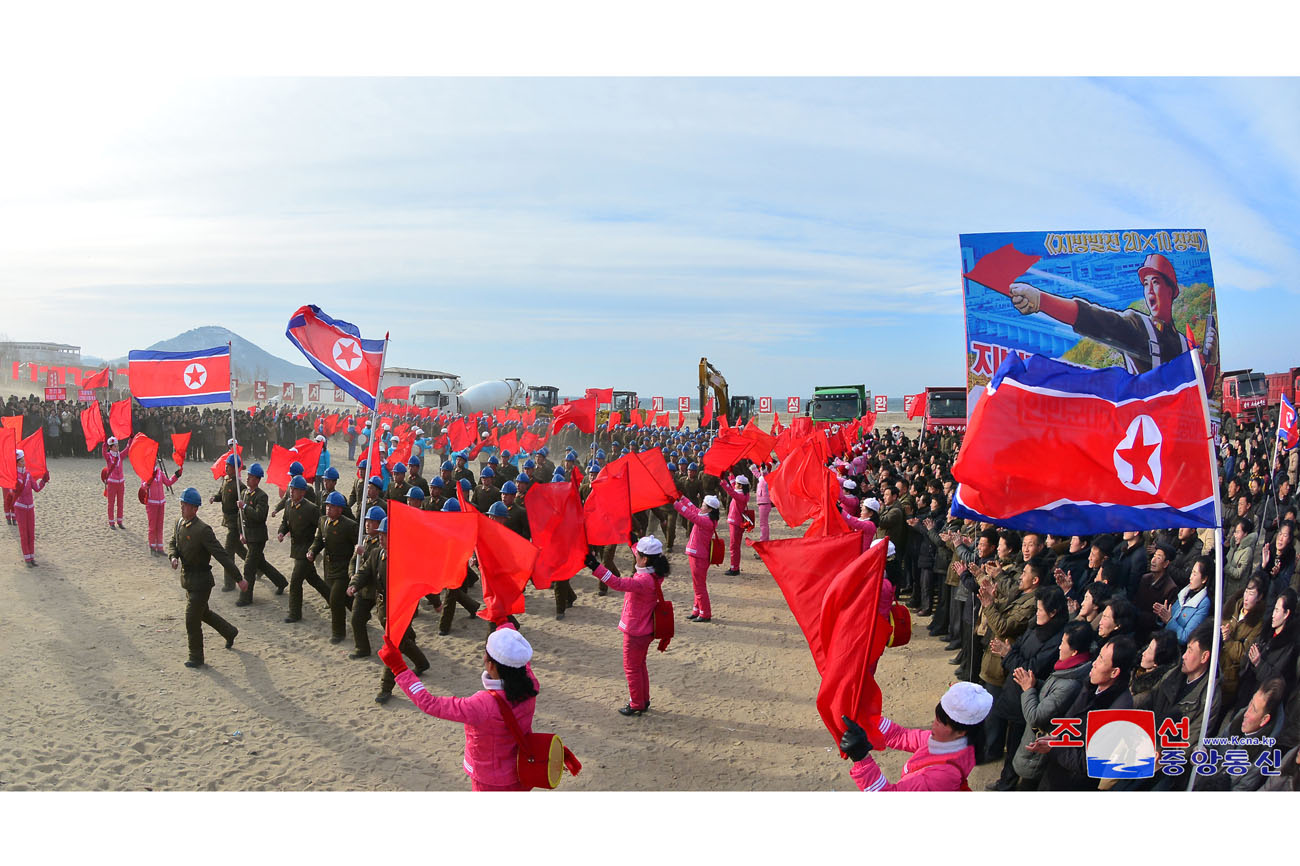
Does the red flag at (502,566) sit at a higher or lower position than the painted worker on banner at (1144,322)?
lower

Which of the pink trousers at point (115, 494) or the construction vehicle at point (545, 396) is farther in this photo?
the construction vehicle at point (545, 396)

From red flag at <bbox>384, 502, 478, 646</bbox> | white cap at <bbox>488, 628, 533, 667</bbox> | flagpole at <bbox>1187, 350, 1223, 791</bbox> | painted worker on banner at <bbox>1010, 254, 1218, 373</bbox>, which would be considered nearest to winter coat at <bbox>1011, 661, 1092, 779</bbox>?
flagpole at <bbox>1187, 350, 1223, 791</bbox>

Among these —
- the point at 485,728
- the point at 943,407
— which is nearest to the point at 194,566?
the point at 485,728

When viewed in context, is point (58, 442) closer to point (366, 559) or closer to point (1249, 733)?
point (366, 559)

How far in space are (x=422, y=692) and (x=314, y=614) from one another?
23.6ft

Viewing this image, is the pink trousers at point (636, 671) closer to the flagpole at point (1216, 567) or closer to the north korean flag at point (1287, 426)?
the flagpole at point (1216, 567)

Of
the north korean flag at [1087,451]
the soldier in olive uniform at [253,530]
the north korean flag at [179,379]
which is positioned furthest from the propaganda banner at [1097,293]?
the north korean flag at [179,379]

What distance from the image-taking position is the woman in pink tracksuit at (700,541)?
985cm

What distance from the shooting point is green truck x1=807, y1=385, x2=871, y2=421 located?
108 ft

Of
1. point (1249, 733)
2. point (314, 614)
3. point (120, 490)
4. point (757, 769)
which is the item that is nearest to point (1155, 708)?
point (1249, 733)

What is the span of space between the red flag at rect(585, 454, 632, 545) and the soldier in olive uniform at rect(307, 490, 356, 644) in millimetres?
3114

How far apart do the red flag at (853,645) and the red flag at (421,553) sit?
2.67 m

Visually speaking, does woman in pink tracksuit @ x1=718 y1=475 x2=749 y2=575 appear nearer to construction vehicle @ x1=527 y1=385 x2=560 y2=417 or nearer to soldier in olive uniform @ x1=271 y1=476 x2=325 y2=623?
soldier in olive uniform @ x1=271 y1=476 x2=325 y2=623

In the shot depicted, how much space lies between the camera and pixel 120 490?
14688 mm
